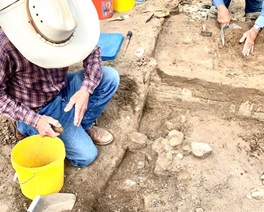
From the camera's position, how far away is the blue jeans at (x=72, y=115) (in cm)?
250

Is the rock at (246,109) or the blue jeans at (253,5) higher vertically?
the blue jeans at (253,5)

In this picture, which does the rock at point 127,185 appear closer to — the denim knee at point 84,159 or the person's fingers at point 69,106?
the denim knee at point 84,159

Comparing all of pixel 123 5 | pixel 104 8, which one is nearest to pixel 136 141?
pixel 104 8

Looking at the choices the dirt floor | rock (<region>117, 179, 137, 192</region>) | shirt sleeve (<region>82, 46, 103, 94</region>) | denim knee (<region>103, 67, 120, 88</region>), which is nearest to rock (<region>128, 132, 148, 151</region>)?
the dirt floor

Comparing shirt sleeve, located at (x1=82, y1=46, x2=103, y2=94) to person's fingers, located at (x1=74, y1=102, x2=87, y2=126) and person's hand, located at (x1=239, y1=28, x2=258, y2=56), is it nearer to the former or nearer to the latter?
person's fingers, located at (x1=74, y1=102, x2=87, y2=126)

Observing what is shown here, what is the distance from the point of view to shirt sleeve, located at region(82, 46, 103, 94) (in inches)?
96.6

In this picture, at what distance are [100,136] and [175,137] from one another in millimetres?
580

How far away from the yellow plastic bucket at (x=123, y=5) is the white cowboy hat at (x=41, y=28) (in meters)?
2.14

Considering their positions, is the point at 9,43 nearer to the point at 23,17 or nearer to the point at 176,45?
the point at 23,17

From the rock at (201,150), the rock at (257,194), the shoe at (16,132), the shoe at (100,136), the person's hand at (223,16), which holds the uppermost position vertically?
the person's hand at (223,16)

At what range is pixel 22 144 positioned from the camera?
2.29 metres

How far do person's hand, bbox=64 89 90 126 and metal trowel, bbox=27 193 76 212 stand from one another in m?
0.45

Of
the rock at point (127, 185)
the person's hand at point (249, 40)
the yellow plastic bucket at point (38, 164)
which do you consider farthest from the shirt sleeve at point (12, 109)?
the person's hand at point (249, 40)

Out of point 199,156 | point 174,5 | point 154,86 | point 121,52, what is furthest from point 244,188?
point 174,5
